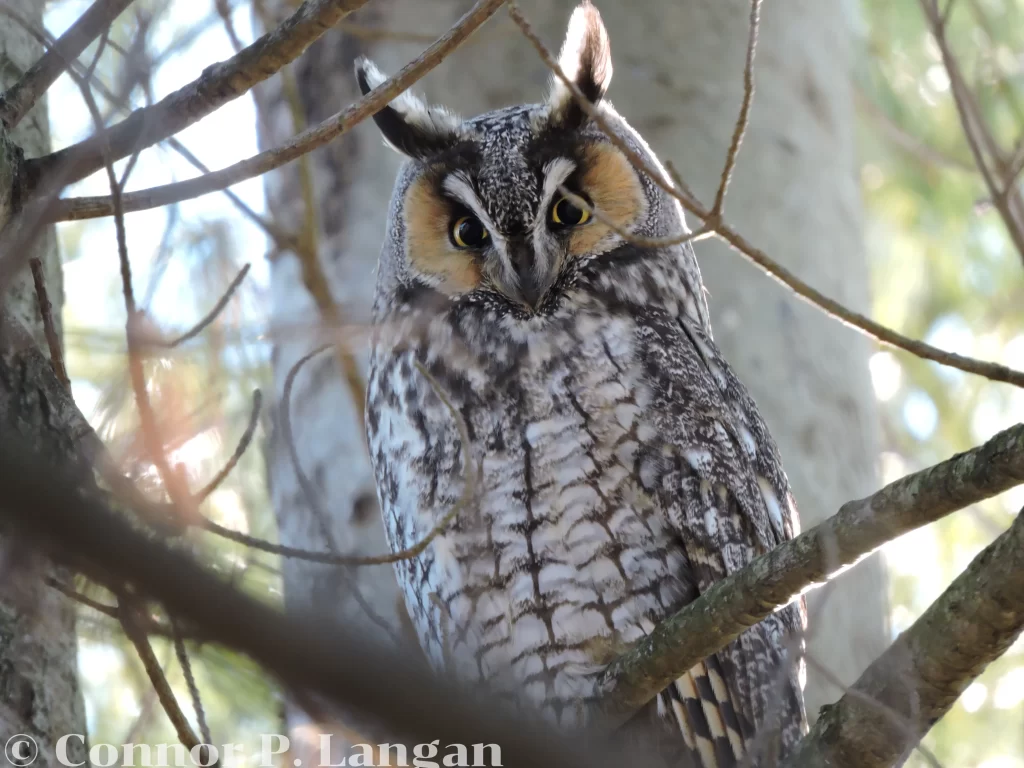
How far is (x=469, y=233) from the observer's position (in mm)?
2104

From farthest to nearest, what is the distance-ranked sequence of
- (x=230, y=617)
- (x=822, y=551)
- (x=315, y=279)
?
(x=315, y=279), (x=822, y=551), (x=230, y=617)

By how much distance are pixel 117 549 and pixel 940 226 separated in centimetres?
440

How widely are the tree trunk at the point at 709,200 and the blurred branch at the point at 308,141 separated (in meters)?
1.06

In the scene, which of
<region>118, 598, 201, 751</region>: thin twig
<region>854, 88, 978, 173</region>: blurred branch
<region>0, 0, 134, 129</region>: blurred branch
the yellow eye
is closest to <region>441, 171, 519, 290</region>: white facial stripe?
the yellow eye

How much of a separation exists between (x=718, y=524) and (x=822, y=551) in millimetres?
751

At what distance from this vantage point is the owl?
1887mm

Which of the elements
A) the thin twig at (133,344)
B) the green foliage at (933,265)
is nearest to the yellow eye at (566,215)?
the thin twig at (133,344)

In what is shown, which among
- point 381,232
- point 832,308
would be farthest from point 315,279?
point 832,308

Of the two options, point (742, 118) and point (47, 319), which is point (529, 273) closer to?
point (742, 118)

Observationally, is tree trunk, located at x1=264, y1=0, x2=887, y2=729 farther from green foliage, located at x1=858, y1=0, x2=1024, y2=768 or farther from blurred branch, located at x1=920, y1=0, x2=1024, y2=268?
green foliage, located at x1=858, y1=0, x2=1024, y2=768

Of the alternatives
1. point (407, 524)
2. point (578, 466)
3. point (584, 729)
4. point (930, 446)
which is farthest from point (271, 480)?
point (930, 446)

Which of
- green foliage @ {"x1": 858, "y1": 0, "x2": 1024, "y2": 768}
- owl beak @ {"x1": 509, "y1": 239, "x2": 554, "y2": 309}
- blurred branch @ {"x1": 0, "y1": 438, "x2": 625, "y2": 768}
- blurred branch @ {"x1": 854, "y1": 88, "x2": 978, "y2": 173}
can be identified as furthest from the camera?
green foliage @ {"x1": 858, "y1": 0, "x2": 1024, "y2": 768}

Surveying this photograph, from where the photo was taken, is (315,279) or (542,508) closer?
(542,508)

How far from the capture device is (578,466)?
1.88 meters
